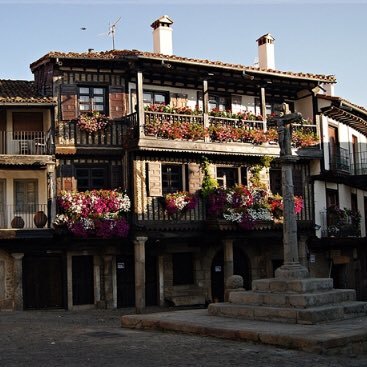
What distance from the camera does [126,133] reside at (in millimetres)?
25188

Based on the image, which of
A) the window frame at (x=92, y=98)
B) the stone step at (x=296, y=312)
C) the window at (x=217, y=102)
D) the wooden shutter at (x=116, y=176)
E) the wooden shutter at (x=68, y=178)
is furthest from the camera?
the window at (x=217, y=102)

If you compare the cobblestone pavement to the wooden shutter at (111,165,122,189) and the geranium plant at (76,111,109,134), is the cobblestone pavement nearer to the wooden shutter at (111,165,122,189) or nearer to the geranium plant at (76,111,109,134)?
the wooden shutter at (111,165,122,189)

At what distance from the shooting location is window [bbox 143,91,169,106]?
26.2 metres

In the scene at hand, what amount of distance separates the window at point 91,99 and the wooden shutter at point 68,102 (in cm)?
29

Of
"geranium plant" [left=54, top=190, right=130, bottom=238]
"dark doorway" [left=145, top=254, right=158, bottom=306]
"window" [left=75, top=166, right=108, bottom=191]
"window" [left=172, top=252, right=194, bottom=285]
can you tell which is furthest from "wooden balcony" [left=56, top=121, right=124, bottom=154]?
"window" [left=172, top=252, right=194, bottom=285]

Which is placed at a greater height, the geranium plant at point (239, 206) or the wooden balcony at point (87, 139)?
the wooden balcony at point (87, 139)

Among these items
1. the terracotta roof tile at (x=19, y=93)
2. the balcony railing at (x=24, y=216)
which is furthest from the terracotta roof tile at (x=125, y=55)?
the balcony railing at (x=24, y=216)

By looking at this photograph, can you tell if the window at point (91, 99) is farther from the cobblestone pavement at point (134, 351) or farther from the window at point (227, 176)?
the cobblestone pavement at point (134, 351)

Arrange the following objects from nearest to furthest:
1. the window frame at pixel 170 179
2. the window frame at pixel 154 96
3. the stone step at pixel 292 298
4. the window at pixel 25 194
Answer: the stone step at pixel 292 298, the window at pixel 25 194, the window frame at pixel 170 179, the window frame at pixel 154 96

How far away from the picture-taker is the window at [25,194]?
81.5ft

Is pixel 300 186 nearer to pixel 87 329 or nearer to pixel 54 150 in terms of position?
pixel 54 150

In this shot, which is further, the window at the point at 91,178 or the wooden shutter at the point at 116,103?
the wooden shutter at the point at 116,103

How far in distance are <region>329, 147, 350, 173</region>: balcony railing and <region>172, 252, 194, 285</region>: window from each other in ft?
25.6

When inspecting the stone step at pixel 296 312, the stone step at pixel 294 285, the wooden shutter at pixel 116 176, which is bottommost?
the stone step at pixel 296 312
